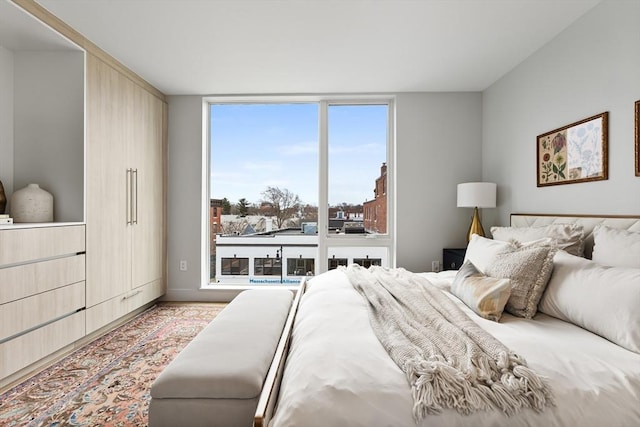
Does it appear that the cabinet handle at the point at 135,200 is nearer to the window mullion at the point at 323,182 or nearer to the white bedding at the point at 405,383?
the window mullion at the point at 323,182

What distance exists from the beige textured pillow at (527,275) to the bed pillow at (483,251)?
201 millimetres

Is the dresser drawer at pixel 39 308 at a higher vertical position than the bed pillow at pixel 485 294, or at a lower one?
lower

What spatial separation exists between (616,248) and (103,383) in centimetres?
317

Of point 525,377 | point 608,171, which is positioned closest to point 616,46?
point 608,171

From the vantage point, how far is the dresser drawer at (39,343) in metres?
2.16

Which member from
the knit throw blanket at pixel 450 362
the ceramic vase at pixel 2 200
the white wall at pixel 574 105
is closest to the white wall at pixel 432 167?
the white wall at pixel 574 105

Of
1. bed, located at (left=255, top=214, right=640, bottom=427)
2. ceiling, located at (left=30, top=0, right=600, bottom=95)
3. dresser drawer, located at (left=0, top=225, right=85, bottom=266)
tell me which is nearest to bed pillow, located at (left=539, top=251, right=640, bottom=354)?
bed, located at (left=255, top=214, right=640, bottom=427)

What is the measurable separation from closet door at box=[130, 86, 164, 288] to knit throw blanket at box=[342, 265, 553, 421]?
2.87m

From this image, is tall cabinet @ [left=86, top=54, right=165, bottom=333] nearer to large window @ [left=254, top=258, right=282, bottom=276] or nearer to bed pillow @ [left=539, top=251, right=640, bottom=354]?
large window @ [left=254, top=258, right=282, bottom=276]

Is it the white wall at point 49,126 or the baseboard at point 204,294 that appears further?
the baseboard at point 204,294

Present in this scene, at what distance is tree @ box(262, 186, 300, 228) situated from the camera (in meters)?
4.42

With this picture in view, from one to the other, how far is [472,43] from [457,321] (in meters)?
2.46

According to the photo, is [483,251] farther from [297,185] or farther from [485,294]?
[297,185]

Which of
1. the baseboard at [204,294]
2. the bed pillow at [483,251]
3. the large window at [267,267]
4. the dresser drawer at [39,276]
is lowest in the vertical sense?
the baseboard at [204,294]
